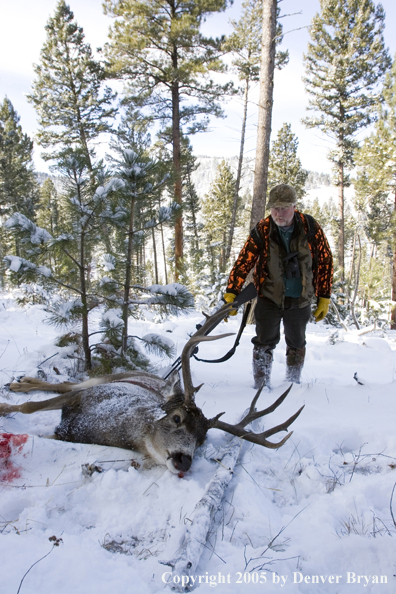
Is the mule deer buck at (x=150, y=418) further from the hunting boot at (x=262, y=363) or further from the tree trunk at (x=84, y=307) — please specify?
the hunting boot at (x=262, y=363)

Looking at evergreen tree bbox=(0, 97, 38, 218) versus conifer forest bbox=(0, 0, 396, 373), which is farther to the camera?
evergreen tree bbox=(0, 97, 38, 218)

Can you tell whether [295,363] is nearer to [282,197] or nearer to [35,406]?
[282,197]

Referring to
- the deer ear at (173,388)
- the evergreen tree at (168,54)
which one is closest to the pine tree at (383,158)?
the evergreen tree at (168,54)

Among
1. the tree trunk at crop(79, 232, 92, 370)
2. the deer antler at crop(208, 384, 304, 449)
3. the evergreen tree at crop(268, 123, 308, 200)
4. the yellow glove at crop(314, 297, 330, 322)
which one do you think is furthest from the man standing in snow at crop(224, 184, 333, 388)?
the evergreen tree at crop(268, 123, 308, 200)

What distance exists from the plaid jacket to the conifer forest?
719 mm

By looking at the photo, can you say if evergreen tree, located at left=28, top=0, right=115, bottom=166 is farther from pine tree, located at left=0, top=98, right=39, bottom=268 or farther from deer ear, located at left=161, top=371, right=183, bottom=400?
deer ear, located at left=161, top=371, right=183, bottom=400

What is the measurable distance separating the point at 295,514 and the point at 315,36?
75.6ft

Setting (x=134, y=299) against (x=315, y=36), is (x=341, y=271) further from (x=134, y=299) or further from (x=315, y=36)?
(x=315, y=36)

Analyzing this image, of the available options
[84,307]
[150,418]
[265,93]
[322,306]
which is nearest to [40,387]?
[84,307]

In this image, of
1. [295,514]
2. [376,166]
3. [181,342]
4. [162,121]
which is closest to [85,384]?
[295,514]

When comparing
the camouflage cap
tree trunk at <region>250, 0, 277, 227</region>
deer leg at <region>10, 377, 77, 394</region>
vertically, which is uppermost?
tree trunk at <region>250, 0, 277, 227</region>

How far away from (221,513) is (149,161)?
372cm

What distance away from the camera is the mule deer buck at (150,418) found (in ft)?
7.82

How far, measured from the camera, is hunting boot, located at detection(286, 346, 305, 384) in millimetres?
4102
